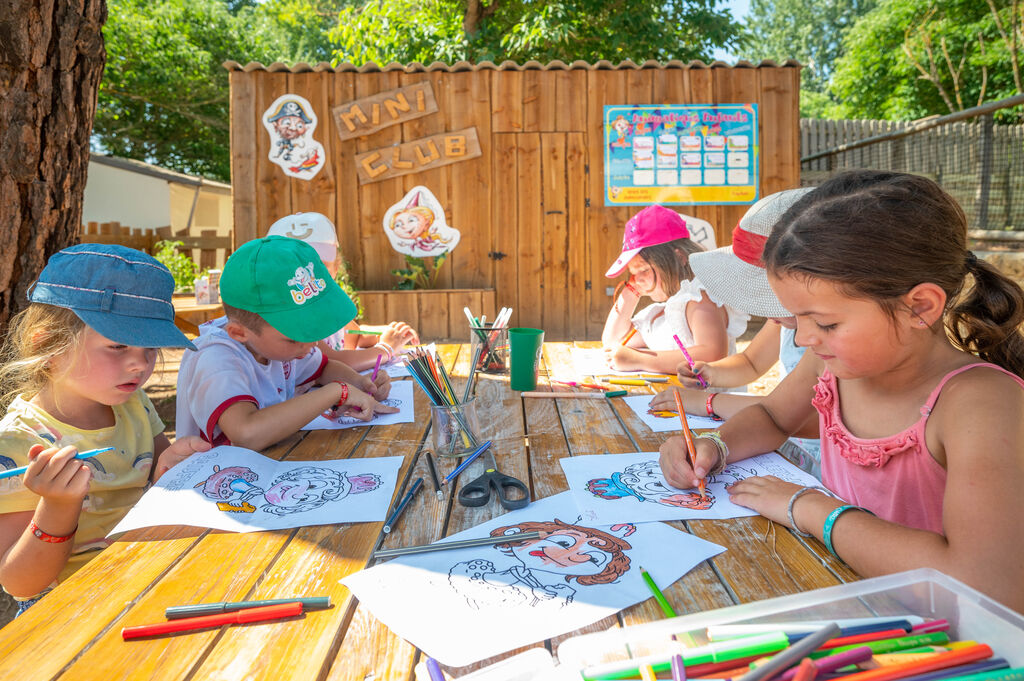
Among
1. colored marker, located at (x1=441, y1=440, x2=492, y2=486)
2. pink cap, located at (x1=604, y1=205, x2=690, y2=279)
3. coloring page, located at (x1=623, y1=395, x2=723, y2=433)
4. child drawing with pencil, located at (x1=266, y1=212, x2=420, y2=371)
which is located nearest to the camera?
colored marker, located at (x1=441, y1=440, x2=492, y2=486)

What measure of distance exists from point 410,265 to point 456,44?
5.53 m

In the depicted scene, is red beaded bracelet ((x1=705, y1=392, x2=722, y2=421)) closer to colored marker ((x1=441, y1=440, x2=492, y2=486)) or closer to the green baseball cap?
colored marker ((x1=441, y1=440, x2=492, y2=486))

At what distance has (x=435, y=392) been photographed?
166 centimetres

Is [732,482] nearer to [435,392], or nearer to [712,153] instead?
[435,392]

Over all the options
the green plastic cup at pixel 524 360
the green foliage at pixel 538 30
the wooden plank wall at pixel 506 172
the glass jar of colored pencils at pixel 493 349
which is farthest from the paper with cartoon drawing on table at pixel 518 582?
the green foliage at pixel 538 30

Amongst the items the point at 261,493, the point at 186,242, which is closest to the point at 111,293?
the point at 261,493

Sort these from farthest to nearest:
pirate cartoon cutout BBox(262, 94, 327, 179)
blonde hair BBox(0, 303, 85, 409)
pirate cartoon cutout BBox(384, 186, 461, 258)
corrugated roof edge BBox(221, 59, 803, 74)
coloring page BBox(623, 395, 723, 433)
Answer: pirate cartoon cutout BBox(384, 186, 461, 258)
pirate cartoon cutout BBox(262, 94, 327, 179)
corrugated roof edge BBox(221, 59, 803, 74)
coloring page BBox(623, 395, 723, 433)
blonde hair BBox(0, 303, 85, 409)

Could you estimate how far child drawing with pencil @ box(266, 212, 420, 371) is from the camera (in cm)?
284

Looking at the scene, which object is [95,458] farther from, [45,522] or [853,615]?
[853,615]

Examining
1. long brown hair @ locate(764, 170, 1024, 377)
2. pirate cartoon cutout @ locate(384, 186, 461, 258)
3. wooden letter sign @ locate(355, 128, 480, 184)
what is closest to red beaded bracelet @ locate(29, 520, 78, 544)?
long brown hair @ locate(764, 170, 1024, 377)

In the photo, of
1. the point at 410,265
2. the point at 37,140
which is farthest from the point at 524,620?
the point at 410,265

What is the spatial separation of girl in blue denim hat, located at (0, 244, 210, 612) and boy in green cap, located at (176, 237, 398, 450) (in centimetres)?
14

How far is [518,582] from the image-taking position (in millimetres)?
980

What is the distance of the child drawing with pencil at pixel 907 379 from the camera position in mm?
976
